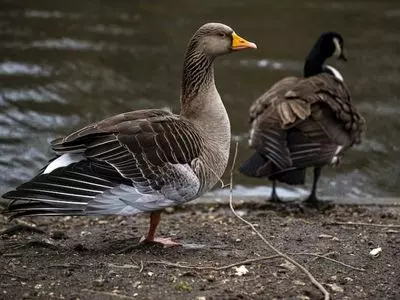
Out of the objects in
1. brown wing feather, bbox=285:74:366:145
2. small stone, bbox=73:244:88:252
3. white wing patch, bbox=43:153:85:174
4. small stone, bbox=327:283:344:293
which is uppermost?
white wing patch, bbox=43:153:85:174

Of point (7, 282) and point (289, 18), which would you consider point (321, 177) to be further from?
point (289, 18)

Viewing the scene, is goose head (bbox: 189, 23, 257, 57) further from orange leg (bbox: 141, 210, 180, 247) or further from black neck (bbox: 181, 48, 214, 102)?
orange leg (bbox: 141, 210, 180, 247)

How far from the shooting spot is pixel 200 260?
5492 millimetres

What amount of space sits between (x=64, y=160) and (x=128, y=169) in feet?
1.44

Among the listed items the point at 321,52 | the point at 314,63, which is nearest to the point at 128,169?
the point at 314,63

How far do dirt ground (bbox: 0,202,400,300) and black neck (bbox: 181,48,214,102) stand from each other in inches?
44.8

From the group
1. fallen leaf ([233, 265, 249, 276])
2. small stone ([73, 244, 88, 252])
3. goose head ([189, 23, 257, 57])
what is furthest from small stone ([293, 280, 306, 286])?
goose head ([189, 23, 257, 57])

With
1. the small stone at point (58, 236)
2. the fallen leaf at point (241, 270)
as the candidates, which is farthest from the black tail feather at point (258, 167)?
the fallen leaf at point (241, 270)

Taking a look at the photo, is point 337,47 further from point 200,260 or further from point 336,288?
point 336,288

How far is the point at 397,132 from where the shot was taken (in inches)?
420

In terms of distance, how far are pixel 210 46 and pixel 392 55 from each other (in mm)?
8187

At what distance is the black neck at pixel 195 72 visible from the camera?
20.7 ft

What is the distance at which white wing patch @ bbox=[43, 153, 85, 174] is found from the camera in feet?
17.8

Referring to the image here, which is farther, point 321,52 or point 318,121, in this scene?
point 321,52
